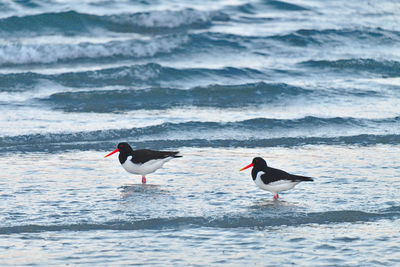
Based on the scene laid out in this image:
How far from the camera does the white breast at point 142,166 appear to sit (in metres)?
9.38

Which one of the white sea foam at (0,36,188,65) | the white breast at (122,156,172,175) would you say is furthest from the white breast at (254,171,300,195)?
the white sea foam at (0,36,188,65)

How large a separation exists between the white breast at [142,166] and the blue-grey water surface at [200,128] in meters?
0.18

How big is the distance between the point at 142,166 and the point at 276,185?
6.30 ft

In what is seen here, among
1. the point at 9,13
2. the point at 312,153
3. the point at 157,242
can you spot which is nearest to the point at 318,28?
the point at 9,13

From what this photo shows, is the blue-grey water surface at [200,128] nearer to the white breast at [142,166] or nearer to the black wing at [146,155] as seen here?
the white breast at [142,166]

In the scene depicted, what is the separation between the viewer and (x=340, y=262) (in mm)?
6496

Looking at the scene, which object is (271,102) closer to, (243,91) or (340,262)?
(243,91)

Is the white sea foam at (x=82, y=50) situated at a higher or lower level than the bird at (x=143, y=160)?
higher

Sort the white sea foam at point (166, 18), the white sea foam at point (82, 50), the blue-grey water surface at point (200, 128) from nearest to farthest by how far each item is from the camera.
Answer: the blue-grey water surface at point (200, 128), the white sea foam at point (82, 50), the white sea foam at point (166, 18)

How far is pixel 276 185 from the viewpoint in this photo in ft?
27.8

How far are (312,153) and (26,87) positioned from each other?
809 centimetres

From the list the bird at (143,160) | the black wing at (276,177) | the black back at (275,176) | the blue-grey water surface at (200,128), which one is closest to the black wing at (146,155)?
the bird at (143,160)

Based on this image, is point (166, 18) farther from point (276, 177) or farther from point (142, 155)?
point (276, 177)

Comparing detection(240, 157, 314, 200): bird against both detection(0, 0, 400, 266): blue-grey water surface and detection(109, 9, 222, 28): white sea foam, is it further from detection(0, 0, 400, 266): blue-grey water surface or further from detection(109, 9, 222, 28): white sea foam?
detection(109, 9, 222, 28): white sea foam
